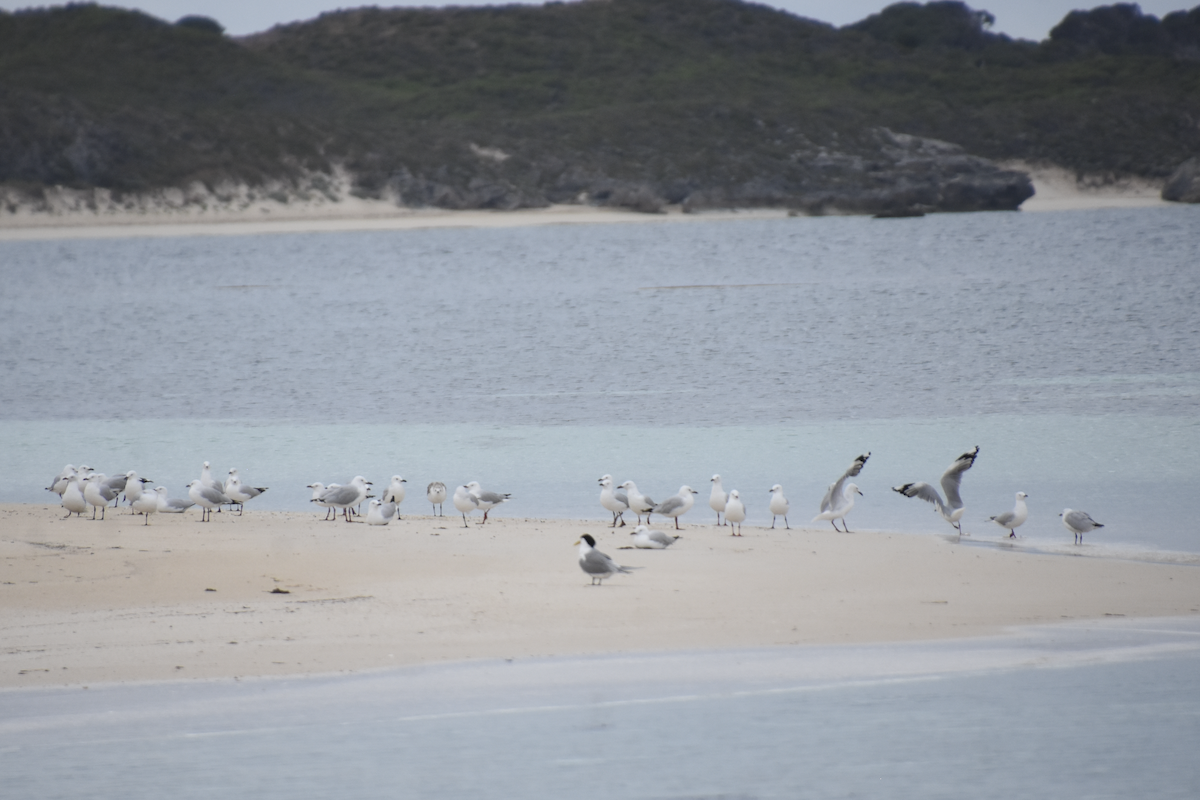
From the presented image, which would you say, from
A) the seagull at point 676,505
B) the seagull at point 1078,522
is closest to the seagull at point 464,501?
the seagull at point 676,505

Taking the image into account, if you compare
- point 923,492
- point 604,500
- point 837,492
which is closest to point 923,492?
point 923,492

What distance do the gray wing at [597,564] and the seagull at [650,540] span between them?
3.84ft

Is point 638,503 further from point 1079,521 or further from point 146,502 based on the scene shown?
point 146,502

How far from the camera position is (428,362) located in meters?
26.5

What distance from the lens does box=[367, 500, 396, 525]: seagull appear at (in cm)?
1216

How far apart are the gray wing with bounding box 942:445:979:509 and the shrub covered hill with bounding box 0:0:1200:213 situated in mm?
73392

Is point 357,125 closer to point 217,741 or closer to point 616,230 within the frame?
point 616,230

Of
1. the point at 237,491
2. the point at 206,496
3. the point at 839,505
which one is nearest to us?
the point at 839,505

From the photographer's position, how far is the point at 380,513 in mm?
12180

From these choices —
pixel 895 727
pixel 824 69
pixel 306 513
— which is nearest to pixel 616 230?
pixel 824 69

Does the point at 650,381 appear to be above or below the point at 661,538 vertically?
below

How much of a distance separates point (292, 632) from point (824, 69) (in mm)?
118122

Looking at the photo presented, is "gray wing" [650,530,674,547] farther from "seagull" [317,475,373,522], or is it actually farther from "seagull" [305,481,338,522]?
"seagull" [305,481,338,522]

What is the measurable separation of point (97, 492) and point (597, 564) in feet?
15.2
